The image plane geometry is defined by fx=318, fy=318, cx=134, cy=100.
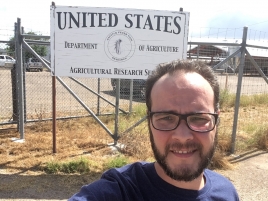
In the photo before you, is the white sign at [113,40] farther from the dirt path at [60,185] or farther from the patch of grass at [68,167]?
the dirt path at [60,185]

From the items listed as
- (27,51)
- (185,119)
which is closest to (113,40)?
(27,51)

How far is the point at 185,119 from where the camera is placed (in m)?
1.38

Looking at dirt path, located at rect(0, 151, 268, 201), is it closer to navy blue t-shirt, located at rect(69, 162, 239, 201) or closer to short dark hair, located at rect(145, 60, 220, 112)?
navy blue t-shirt, located at rect(69, 162, 239, 201)

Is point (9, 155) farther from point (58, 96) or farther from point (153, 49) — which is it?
point (58, 96)

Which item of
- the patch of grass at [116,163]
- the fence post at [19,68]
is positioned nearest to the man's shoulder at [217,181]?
A: the patch of grass at [116,163]

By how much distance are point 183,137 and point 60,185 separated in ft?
11.0

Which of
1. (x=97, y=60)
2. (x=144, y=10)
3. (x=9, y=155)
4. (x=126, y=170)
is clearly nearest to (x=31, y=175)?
(x=9, y=155)

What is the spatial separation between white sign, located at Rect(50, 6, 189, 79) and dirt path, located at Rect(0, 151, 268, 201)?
5.41 ft

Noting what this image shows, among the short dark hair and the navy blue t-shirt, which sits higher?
the short dark hair

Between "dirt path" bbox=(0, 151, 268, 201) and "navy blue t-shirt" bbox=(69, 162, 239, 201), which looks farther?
"dirt path" bbox=(0, 151, 268, 201)

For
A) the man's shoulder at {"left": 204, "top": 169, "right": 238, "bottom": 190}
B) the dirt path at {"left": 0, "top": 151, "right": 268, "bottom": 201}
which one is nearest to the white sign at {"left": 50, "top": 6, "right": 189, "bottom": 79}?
the dirt path at {"left": 0, "top": 151, "right": 268, "bottom": 201}

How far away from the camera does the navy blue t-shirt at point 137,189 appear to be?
1.37 m

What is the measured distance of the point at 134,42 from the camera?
16.7ft

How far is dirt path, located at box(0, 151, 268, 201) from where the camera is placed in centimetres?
405
